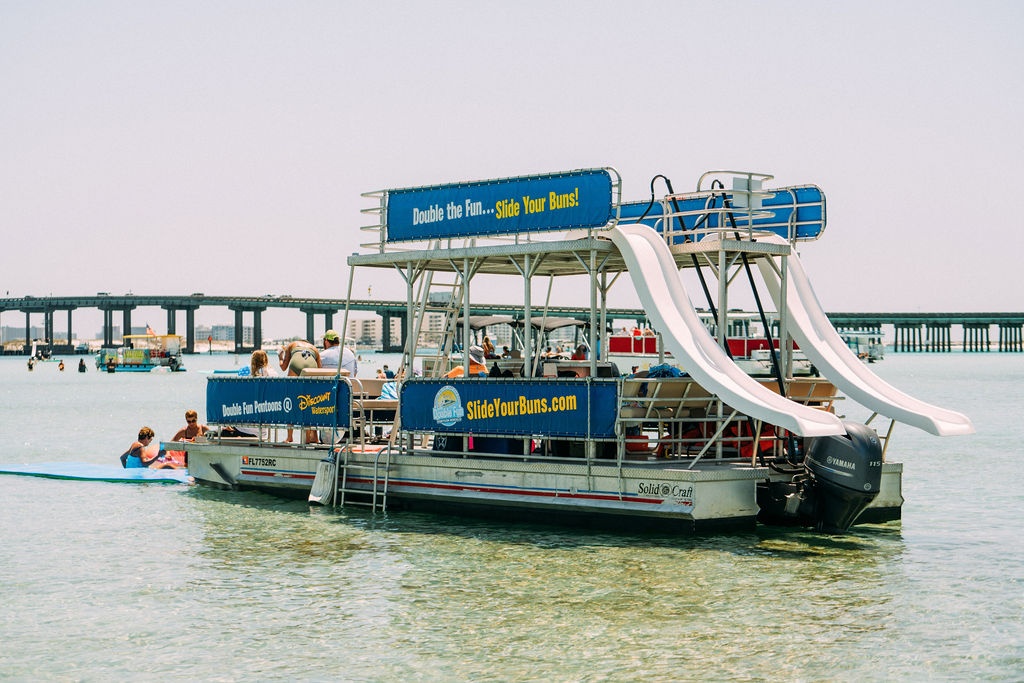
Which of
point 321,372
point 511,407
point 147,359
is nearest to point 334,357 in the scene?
point 321,372

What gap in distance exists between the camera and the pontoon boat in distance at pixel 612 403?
14.9 metres

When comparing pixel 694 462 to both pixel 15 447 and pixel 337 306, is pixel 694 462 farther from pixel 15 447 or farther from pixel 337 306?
pixel 337 306

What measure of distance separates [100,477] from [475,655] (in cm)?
1552

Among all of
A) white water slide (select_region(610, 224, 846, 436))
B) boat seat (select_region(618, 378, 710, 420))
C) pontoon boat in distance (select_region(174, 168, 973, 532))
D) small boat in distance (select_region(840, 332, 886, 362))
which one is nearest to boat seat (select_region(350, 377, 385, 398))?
pontoon boat in distance (select_region(174, 168, 973, 532))

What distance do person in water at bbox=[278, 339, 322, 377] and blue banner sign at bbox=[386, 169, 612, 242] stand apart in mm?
3251

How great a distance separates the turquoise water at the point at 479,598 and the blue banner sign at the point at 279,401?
1.47 meters

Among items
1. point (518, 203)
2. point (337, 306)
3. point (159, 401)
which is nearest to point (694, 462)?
point (518, 203)

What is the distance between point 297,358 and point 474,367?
357 centimetres

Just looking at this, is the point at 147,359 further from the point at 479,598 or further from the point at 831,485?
the point at 479,598

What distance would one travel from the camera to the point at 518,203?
16875 millimetres

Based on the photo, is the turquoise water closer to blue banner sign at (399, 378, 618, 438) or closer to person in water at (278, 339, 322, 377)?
blue banner sign at (399, 378, 618, 438)

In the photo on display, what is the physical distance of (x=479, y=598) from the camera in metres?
12.5

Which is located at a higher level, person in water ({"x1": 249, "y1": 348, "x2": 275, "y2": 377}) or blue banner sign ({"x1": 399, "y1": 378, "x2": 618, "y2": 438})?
person in water ({"x1": 249, "y1": 348, "x2": 275, "y2": 377})

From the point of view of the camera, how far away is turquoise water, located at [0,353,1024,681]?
10.1m
